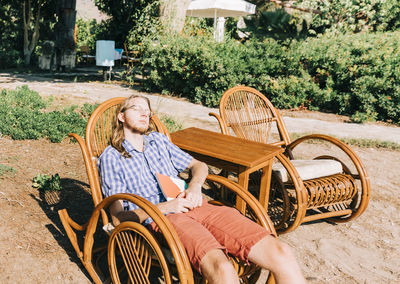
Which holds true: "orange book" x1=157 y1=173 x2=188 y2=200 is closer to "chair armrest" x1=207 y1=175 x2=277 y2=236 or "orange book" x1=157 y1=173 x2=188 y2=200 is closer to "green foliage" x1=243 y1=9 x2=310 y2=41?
"chair armrest" x1=207 y1=175 x2=277 y2=236

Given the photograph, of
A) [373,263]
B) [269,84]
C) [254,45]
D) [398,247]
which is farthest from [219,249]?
[254,45]

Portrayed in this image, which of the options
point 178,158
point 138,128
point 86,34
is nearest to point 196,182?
point 178,158

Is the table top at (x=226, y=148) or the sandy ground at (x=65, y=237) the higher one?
the table top at (x=226, y=148)

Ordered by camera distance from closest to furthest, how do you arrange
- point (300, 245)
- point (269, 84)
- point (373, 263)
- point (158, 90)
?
point (373, 263) < point (300, 245) < point (269, 84) < point (158, 90)

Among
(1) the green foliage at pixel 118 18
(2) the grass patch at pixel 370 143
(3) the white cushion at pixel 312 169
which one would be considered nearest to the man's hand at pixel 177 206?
(3) the white cushion at pixel 312 169

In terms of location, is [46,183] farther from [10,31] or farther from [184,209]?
[10,31]

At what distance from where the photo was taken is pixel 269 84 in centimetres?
848

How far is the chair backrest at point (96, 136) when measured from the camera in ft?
7.93

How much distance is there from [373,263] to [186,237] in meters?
1.82

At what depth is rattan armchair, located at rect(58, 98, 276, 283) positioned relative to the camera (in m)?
1.82

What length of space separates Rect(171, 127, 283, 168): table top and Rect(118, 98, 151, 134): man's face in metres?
0.58

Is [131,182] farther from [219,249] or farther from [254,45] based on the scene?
[254,45]

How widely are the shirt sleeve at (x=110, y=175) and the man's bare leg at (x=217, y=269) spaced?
736mm

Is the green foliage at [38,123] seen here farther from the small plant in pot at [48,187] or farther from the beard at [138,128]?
the beard at [138,128]
